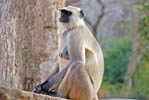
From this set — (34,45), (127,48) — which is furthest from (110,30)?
(34,45)

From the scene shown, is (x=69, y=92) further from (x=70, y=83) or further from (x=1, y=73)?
(x=1, y=73)

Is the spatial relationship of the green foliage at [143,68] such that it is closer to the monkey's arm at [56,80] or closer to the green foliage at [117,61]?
the green foliage at [117,61]

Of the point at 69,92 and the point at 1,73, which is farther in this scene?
the point at 1,73

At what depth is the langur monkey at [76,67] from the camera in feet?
15.3

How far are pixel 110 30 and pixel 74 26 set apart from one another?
56.3 ft

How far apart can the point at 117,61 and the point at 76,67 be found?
1318cm

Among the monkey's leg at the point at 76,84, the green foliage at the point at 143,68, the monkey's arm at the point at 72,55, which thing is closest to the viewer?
the monkey's leg at the point at 76,84

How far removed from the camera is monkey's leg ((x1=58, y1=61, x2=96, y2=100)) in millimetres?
4637

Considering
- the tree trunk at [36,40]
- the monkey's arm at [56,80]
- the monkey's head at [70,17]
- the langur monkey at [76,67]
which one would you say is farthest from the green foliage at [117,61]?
the monkey's arm at [56,80]

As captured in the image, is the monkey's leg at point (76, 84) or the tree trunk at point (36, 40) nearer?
the monkey's leg at point (76, 84)

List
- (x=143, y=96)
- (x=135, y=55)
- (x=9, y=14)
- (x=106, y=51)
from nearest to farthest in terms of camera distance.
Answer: (x=9, y=14), (x=143, y=96), (x=135, y=55), (x=106, y=51)

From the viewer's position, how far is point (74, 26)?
5121 millimetres

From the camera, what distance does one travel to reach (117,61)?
17.7 meters

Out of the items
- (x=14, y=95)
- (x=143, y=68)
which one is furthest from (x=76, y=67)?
(x=143, y=68)
